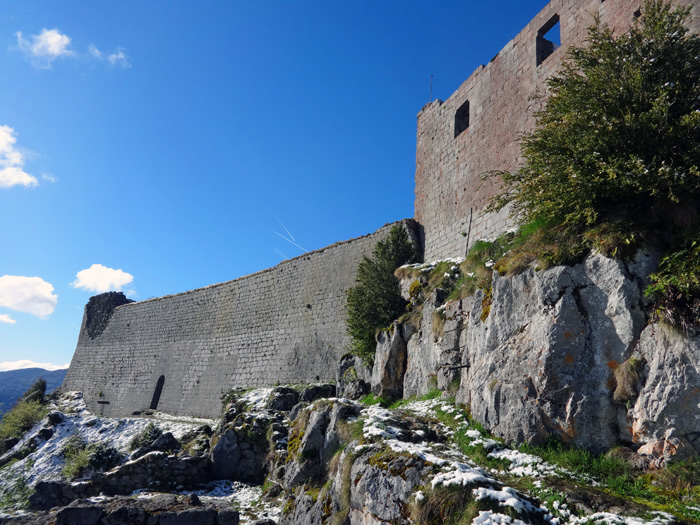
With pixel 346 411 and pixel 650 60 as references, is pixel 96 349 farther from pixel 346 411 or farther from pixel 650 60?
pixel 650 60

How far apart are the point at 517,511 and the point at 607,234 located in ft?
13.7

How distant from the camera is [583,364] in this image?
→ 6016 millimetres

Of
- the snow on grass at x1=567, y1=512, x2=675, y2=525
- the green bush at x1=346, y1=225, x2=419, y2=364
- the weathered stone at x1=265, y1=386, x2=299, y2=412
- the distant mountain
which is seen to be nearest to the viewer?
the snow on grass at x1=567, y1=512, x2=675, y2=525

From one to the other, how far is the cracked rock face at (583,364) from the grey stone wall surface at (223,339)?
8.73 metres

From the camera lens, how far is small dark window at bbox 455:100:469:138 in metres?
14.9

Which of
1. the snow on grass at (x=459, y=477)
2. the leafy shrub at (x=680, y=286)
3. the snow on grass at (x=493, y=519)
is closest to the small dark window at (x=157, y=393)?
the snow on grass at (x=459, y=477)

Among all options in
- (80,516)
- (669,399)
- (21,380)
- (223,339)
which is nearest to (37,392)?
(223,339)

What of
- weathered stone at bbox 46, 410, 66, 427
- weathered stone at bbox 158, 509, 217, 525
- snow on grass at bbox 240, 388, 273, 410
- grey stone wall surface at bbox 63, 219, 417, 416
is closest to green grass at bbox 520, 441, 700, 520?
weathered stone at bbox 158, 509, 217, 525

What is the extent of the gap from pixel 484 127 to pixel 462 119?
181 centimetres

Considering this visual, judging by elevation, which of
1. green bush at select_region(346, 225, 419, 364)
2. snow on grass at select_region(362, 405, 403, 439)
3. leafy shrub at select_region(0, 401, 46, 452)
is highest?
green bush at select_region(346, 225, 419, 364)

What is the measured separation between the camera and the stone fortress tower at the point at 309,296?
484 inches

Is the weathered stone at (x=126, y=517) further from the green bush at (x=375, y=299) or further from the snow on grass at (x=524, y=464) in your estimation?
the green bush at (x=375, y=299)

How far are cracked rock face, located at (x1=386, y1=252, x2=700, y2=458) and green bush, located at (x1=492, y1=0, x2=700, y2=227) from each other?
107 cm

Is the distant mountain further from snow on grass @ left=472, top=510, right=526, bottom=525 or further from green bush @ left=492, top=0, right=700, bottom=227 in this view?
snow on grass @ left=472, top=510, right=526, bottom=525
